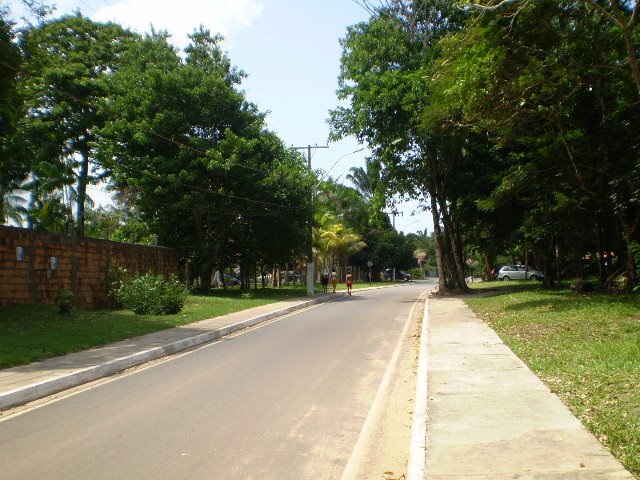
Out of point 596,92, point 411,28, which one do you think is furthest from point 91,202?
point 596,92

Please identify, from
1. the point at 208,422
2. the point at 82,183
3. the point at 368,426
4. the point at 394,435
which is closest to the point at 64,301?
the point at 208,422

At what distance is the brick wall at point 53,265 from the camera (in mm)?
17766

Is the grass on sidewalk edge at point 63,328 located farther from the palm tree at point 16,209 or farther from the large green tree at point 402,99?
the palm tree at point 16,209

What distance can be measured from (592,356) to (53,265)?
16047 mm

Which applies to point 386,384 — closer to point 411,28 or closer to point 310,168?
point 411,28

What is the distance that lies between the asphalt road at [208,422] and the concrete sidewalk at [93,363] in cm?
41

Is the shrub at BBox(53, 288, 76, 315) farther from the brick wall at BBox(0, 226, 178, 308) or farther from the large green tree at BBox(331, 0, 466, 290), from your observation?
the large green tree at BBox(331, 0, 466, 290)

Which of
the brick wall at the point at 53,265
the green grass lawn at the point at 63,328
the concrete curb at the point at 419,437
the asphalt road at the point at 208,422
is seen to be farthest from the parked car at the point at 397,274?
the concrete curb at the point at 419,437

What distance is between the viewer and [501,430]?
5914mm

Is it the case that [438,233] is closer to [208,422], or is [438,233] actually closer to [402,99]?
[402,99]

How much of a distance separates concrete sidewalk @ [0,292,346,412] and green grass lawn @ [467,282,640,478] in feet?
21.9

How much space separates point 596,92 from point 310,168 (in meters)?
20.9

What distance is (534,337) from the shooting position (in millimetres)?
12266

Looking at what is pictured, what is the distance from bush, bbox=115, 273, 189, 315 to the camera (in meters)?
20.6
